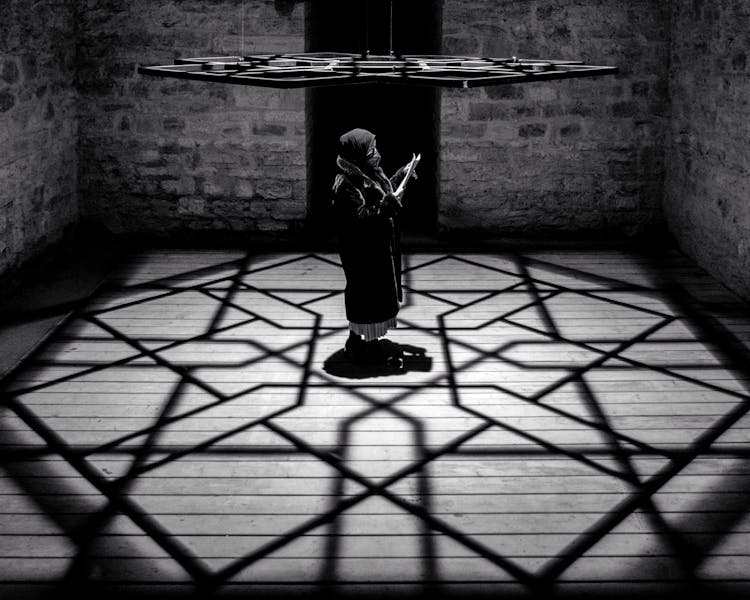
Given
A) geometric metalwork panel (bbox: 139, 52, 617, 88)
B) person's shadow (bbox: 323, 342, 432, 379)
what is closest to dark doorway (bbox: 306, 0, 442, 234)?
person's shadow (bbox: 323, 342, 432, 379)

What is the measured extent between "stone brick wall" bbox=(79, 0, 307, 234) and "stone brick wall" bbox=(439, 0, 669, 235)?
1311 millimetres

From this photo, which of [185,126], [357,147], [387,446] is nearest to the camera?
[387,446]

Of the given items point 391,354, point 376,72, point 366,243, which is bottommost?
point 391,354

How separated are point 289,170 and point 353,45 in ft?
6.44

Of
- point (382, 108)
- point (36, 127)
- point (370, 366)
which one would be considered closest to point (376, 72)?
point (370, 366)

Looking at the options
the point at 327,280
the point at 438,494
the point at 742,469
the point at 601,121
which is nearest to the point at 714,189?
the point at 601,121

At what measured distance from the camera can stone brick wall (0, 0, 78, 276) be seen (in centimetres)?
669

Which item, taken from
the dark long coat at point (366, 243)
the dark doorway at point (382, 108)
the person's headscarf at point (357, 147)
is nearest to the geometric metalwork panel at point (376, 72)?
the person's headscarf at point (357, 147)

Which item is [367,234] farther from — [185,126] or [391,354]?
[185,126]

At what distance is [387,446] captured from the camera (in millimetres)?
4477

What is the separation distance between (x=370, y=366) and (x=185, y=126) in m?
3.39

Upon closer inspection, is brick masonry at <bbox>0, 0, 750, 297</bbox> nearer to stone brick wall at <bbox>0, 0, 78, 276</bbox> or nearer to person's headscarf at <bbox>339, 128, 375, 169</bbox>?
stone brick wall at <bbox>0, 0, 78, 276</bbox>

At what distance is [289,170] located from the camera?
8.05m

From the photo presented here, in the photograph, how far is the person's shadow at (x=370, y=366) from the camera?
5379 millimetres
